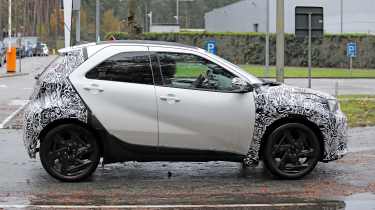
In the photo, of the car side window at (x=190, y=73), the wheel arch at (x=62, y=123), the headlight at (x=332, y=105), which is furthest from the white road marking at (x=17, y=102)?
the headlight at (x=332, y=105)

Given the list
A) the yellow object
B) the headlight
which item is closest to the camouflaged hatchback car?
the headlight

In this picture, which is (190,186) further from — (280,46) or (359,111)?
(359,111)

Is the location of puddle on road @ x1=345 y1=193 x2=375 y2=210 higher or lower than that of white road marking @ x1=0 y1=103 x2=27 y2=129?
lower

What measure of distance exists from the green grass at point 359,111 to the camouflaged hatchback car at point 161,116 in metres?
5.90

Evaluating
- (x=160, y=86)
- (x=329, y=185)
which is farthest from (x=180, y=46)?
(x=329, y=185)

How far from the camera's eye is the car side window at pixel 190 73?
843cm

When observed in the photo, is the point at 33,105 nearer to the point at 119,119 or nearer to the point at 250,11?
the point at 119,119

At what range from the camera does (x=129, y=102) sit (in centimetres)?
829

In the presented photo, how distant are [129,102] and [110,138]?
1.61 ft

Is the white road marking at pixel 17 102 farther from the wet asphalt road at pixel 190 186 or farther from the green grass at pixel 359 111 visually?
the wet asphalt road at pixel 190 186

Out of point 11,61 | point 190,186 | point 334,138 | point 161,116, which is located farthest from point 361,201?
point 11,61

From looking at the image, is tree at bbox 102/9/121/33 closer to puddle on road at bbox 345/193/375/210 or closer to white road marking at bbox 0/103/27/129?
white road marking at bbox 0/103/27/129

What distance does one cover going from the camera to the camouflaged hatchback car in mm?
8289

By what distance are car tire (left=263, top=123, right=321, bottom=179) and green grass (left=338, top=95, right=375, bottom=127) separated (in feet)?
18.8
